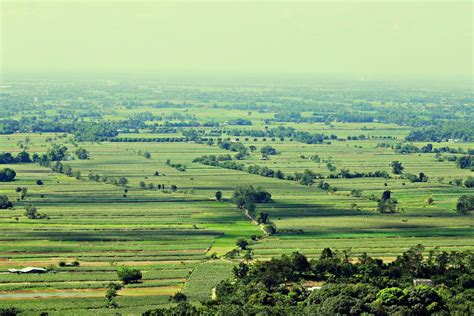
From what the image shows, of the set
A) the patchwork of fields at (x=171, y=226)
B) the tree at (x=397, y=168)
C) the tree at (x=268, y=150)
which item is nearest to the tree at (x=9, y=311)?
the patchwork of fields at (x=171, y=226)

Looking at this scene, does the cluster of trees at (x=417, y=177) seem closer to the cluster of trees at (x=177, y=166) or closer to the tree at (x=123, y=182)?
the cluster of trees at (x=177, y=166)

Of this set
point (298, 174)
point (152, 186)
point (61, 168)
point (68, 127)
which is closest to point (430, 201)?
point (298, 174)

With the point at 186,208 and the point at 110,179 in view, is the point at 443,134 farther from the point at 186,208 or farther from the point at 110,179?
the point at 186,208

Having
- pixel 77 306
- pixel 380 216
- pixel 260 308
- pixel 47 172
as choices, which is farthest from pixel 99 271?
pixel 47 172

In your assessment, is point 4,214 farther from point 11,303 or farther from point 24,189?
point 11,303

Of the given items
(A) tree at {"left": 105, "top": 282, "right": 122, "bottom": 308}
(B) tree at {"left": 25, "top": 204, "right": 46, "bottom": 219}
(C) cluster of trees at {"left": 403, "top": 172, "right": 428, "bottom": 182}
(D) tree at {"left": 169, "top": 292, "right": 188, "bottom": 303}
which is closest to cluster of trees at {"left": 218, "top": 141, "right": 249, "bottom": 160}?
(C) cluster of trees at {"left": 403, "top": 172, "right": 428, "bottom": 182}
